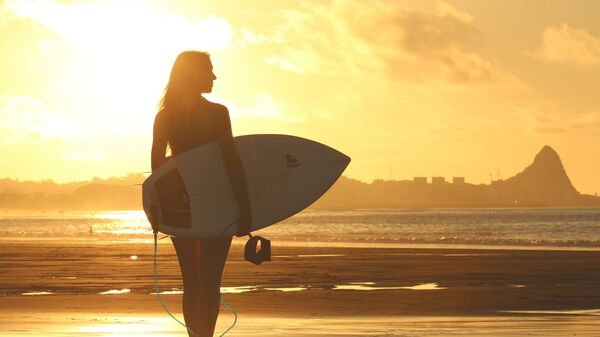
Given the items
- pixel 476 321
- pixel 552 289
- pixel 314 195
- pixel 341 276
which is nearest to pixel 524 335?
pixel 476 321

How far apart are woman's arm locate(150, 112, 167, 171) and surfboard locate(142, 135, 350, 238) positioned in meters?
0.05

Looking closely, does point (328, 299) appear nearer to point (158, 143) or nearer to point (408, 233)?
point (158, 143)

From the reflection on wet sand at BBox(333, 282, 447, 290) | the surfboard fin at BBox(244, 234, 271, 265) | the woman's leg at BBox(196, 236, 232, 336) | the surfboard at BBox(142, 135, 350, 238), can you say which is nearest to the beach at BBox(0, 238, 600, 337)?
the reflection on wet sand at BBox(333, 282, 447, 290)

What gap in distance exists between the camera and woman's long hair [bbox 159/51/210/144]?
21.7ft

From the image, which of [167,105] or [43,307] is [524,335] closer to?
[167,105]

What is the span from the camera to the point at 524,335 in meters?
9.45

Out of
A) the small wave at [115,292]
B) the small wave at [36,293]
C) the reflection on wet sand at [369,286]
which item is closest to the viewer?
the small wave at [115,292]

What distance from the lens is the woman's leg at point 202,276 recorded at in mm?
6496

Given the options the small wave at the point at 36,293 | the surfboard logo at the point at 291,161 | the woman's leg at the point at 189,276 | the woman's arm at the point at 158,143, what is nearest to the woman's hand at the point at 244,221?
the woman's leg at the point at 189,276

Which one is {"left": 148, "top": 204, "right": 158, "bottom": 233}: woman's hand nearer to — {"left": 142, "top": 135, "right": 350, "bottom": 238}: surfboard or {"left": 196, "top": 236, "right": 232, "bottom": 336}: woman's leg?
{"left": 142, "top": 135, "right": 350, "bottom": 238}: surfboard

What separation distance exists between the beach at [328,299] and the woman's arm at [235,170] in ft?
10.8

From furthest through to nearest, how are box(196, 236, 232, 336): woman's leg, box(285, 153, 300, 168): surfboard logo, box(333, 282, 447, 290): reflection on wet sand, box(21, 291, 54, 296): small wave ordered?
1. box(333, 282, 447, 290): reflection on wet sand
2. box(21, 291, 54, 296): small wave
3. box(285, 153, 300, 168): surfboard logo
4. box(196, 236, 232, 336): woman's leg

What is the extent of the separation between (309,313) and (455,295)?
390 cm

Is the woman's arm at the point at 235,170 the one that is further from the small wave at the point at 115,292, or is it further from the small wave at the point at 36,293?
the small wave at the point at 36,293
